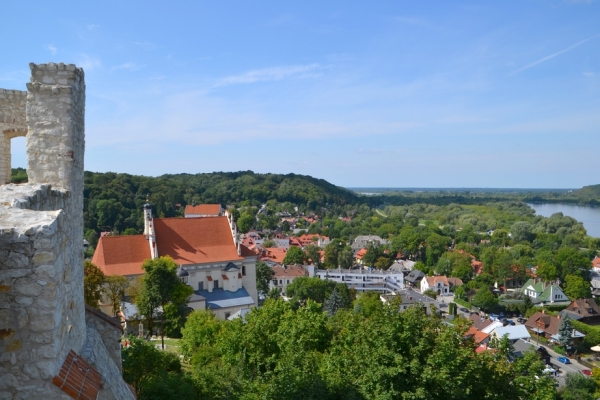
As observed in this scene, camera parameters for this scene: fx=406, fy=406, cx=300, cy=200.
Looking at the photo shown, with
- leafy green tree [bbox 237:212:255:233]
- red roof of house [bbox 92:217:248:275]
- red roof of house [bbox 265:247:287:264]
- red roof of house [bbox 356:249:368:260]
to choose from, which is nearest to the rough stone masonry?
red roof of house [bbox 92:217:248:275]

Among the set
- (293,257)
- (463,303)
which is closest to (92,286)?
(463,303)

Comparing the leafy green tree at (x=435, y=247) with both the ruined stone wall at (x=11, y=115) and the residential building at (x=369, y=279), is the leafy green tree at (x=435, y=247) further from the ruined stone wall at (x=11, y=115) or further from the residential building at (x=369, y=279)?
the ruined stone wall at (x=11, y=115)

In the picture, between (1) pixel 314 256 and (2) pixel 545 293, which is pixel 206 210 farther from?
(2) pixel 545 293

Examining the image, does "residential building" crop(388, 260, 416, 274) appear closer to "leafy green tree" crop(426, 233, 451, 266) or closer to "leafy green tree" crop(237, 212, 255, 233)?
"leafy green tree" crop(426, 233, 451, 266)

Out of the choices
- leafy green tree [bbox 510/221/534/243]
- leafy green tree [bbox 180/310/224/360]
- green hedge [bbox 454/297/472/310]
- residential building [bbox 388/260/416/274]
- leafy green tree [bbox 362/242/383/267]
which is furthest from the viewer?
leafy green tree [bbox 510/221/534/243]

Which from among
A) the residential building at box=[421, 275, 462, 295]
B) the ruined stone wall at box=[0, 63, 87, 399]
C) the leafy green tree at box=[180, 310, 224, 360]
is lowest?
the residential building at box=[421, 275, 462, 295]

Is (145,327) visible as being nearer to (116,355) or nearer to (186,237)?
(186,237)
